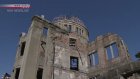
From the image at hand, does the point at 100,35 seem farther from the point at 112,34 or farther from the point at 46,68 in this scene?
the point at 46,68

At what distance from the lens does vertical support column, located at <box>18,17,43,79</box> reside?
1707 cm

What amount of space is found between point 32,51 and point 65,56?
5.08m

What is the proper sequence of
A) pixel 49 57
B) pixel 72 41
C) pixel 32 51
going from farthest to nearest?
1. pixel 72 41
2. pixel 49 57
3. pixel 32 51

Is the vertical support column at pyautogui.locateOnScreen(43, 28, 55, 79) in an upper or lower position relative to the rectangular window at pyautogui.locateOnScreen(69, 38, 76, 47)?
lower

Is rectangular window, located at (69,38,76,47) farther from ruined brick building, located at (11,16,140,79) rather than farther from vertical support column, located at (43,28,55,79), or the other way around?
vertical support column, located at (43,28,55,79)

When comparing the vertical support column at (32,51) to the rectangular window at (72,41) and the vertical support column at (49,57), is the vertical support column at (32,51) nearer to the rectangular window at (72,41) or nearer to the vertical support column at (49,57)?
the vertical support column at (49,57)

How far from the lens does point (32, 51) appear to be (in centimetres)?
1864

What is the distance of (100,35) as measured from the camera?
2358 centimetres

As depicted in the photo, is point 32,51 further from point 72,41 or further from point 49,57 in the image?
point 72,41

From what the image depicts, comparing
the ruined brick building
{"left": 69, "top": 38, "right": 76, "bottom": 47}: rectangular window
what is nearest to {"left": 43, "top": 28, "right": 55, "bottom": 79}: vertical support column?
the ruined brick building

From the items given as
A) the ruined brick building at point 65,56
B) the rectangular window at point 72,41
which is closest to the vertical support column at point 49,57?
the ruined brick building at point 65,56

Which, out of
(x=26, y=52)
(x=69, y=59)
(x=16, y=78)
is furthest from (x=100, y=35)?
(x=16, y=78)

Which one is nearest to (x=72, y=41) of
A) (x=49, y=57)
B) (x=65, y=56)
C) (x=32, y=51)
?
(x=65, y=56)

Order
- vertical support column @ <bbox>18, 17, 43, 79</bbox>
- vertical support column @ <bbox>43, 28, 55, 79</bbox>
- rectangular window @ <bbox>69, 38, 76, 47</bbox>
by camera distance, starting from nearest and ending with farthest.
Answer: vertical support column @ <bbox>18, 17, 43, 79</bbox> < vertical support column @ <bbox>43, 28, 55, 79</bbox> < rectangular window @ <bbox>69, 38, 76, 47</bbox>
